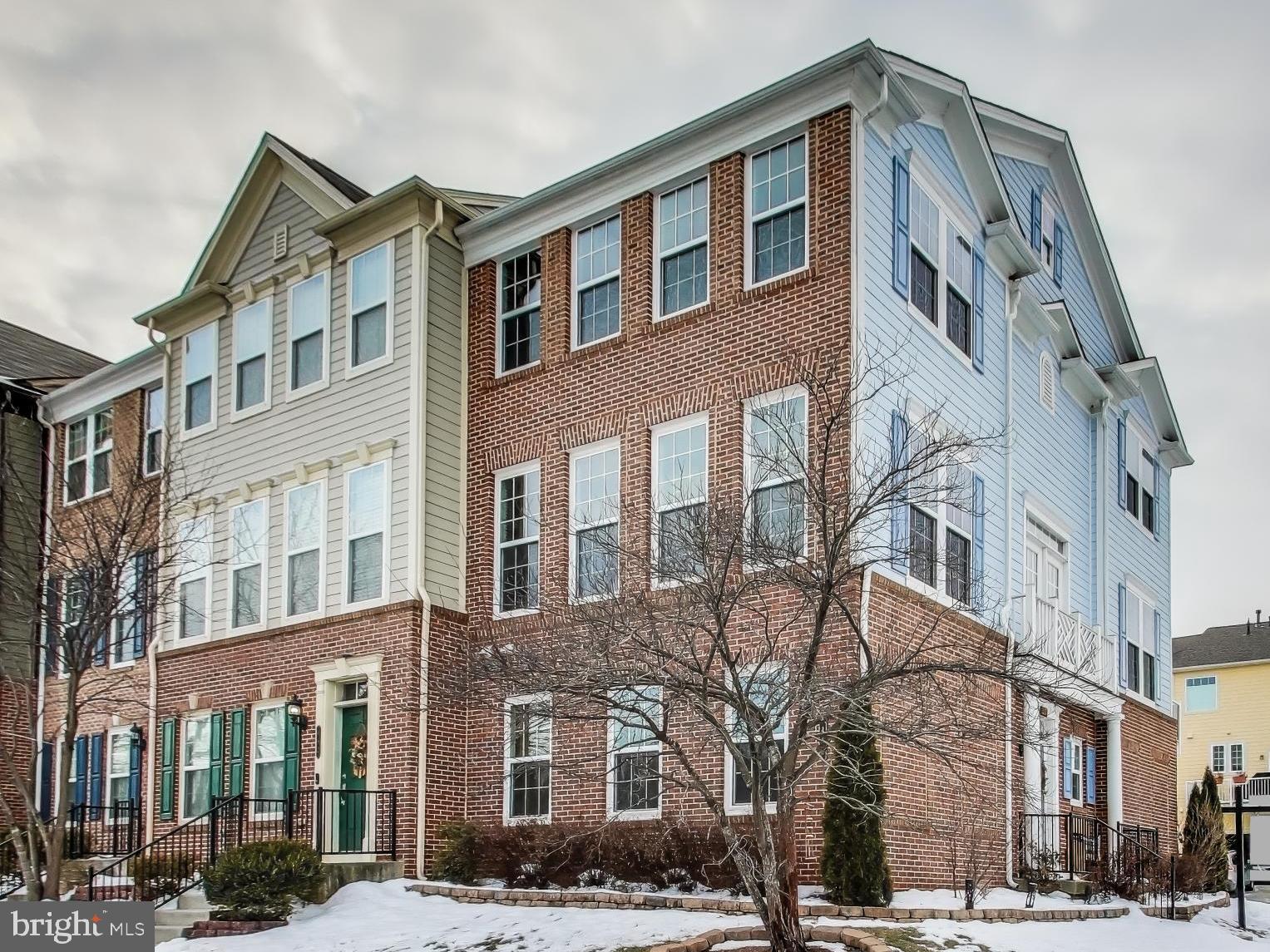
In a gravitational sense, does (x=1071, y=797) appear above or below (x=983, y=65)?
below

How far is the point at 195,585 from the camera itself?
2275 cm

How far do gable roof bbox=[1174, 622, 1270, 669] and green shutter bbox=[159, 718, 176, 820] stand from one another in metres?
41.6

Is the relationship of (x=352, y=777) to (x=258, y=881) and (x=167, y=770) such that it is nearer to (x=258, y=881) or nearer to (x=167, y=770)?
(x=258, y=881)

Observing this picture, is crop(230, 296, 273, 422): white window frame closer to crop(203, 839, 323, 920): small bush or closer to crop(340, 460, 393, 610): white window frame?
crop(340, 460, 393, 610): white window frame

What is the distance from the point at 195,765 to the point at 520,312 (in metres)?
8.67

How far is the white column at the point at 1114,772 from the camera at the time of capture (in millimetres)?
22016

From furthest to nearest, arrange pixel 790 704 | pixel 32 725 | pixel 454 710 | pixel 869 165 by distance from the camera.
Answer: pixel 454 710, pixel 869 165, pixel 32 725, pixel 790 704

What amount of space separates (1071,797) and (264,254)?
15.3 metres

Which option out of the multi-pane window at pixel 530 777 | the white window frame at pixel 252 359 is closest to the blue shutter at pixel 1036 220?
the multi-pane window at pixel 530 777

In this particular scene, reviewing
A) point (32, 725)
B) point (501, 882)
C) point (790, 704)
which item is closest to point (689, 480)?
point (501, 882)

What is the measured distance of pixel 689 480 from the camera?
57.0ft

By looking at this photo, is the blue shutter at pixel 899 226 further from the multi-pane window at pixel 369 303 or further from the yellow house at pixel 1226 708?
the yellow house at pixel 1226 708

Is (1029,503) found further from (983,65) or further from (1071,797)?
(983,65)

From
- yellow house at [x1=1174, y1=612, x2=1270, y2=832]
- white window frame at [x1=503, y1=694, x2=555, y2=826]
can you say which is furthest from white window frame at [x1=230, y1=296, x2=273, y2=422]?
yellow house at [x1=1174, y1=612, x2=1270, y2=832]
